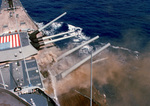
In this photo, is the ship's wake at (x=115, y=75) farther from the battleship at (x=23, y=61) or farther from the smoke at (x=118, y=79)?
the battleship at (x=23, y=61)

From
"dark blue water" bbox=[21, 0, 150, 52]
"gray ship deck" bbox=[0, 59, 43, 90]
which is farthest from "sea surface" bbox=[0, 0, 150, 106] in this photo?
"gray ship deck" bbox=[0, 59, 43, 90]

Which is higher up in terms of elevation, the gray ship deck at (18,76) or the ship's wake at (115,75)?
the gray ship deck at (18,76)

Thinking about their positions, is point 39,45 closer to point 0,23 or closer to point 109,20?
point 0,23

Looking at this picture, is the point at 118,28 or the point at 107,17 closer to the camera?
the point at 118,28

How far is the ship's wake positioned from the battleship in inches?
123

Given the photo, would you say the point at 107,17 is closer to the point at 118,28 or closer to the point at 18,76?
the point at 118,28

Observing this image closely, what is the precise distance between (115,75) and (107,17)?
1203 inches

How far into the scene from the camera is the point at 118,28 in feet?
185

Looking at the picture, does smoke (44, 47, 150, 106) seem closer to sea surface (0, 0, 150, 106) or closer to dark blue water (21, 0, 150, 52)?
sea surface (0, 0, 150, 106)

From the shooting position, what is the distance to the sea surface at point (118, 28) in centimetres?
3506

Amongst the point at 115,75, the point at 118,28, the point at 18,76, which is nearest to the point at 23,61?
the point at 18,76

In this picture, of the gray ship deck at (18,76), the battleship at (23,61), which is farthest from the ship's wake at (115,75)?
the gray ship deck at (18,76)

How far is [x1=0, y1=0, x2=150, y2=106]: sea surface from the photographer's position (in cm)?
3506

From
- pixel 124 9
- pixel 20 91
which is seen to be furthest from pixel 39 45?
pixel 124 9
